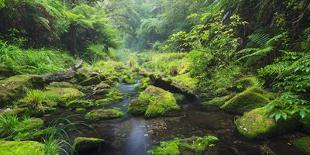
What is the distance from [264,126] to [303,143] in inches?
29.0

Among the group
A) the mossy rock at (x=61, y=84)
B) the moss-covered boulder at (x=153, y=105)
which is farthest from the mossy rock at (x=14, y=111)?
the mossy rock at (x=61, y=84)

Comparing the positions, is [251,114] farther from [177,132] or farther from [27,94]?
[27,94]

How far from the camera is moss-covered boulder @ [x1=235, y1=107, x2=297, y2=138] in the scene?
499 cm

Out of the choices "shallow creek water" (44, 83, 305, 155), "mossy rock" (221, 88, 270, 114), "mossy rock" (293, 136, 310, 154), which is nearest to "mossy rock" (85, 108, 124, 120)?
"shallow creek water" (44, 83, 305, 155)

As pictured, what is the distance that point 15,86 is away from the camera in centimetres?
742

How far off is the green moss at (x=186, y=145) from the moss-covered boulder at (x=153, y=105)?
1.87 meters

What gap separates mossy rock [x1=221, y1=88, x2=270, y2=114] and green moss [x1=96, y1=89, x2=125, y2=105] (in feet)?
11.9

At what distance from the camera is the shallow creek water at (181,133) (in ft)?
15.1

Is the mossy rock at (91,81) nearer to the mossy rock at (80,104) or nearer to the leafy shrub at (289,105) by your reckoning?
the mossy rock at (80,104)

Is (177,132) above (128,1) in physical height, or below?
below

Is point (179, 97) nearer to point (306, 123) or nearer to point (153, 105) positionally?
point (153, 105)

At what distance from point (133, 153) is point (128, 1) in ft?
98.1

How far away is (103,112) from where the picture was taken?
6.84 metres

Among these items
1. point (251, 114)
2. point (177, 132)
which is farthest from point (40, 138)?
point (251, 114)
